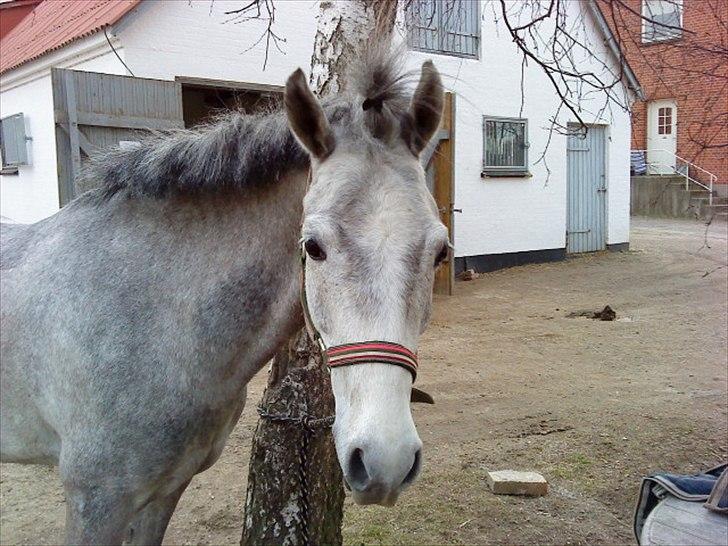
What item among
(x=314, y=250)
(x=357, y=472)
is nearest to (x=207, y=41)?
(x=314, y=250)

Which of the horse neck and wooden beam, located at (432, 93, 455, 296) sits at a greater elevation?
wooden beam, located at (432, 93, 455, 296)

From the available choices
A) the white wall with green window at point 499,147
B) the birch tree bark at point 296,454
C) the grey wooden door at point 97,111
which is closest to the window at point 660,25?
the birch tree bark at point 296,454

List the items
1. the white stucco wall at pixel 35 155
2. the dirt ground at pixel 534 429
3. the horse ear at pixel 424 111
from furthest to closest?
1. the white stucco wall at pixel 35 155
2. the dirt ground at pixel 534 429
3. the horse ear at pixel 424 111

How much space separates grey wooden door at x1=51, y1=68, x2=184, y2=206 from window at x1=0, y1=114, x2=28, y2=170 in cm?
325

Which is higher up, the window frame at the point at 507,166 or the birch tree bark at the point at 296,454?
the window frame at the point at 507,166

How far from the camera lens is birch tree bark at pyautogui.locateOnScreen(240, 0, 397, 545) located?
2.83 meters

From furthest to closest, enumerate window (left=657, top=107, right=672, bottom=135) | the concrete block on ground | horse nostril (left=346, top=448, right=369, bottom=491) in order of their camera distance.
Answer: window (left=657, top=107, right=672, bottom=135)
the concrete block on ground
horse nostril (left=346, top=448, right=369, bottom=491)

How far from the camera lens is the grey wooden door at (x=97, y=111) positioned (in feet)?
20.8

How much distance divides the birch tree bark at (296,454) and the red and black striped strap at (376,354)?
4.08 ft

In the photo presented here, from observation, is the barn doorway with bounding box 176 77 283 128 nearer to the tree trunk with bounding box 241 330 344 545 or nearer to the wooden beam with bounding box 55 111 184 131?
the wooden beam with bounding box 55 111 184 131

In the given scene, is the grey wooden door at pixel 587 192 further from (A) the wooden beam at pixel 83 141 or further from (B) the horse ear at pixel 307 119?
(B) the horse ear at pixel 307 119

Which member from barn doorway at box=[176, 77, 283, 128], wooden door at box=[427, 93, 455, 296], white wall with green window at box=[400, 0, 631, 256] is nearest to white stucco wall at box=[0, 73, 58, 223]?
barn doorway at box=[176, 77, 283, 128]

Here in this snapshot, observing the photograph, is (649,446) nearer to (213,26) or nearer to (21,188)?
(213,26)

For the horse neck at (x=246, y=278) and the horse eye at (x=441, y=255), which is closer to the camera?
the horse eye at (x=441, y=255)
